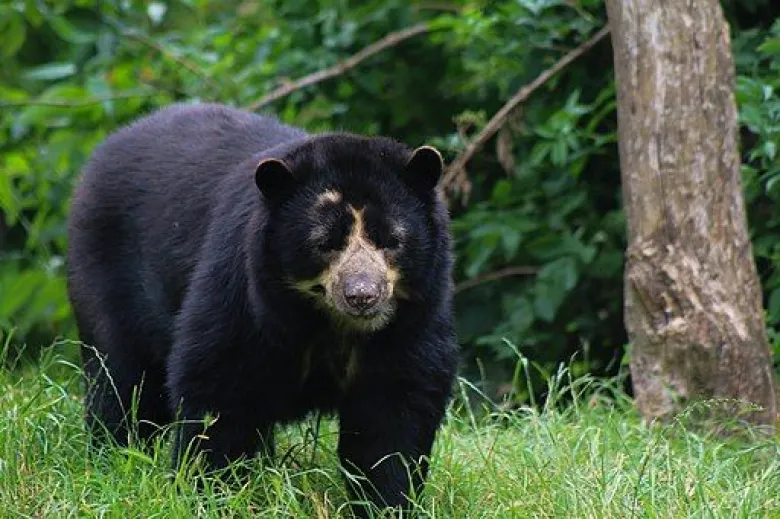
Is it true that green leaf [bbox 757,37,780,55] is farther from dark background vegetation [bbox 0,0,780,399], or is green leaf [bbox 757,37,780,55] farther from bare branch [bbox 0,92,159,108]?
bare branch [bbox 0,92,159,108]

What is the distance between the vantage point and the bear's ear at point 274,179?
4.88 metres

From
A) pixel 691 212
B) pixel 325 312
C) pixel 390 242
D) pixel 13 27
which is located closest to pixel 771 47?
pixel 691 212

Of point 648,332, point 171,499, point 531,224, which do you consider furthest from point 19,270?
point 171,499

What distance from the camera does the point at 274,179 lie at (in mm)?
4910

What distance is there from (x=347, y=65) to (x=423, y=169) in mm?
3656

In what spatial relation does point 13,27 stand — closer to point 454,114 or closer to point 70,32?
point 70,32

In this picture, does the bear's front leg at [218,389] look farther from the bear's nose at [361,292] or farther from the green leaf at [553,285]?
the green leaf at [553,285]

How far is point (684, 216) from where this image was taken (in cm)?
618

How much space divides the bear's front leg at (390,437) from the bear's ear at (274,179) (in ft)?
2.26

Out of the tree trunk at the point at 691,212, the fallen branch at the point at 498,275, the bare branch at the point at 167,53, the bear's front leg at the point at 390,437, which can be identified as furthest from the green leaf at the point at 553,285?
the bear's front leg at the point at 390,437

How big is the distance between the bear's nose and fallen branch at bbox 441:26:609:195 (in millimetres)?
2986

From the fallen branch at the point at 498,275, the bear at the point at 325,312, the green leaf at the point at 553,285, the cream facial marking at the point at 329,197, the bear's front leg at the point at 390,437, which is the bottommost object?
the fallen branch at the point at 498,275

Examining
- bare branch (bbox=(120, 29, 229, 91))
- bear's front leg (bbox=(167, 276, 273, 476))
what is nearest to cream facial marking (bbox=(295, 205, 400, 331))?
bear's front leg (bbox=(167, 276, 273, 476))

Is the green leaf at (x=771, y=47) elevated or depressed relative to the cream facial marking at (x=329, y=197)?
elevated
